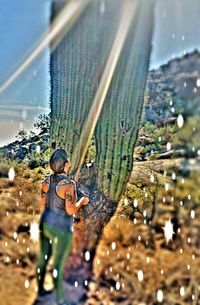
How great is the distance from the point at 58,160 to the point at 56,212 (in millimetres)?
167

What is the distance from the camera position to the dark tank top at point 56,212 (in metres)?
1.40

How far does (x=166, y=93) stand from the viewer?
139cm

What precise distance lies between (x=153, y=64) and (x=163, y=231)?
1.78 feet

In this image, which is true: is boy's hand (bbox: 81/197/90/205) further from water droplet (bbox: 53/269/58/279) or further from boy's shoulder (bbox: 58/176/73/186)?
water droplet (bbox: 53/269/58/279)

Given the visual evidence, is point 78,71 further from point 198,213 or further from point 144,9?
point 198,213

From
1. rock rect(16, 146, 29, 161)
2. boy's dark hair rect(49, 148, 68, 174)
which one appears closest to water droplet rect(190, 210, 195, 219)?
boy's dark hair rect(49, 148, 68, 174)

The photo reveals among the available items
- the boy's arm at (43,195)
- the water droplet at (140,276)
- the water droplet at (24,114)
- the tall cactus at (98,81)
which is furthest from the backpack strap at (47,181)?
the water droplet at (140,276)

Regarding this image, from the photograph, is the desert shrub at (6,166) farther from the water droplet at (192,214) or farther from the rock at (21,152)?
the water droplet at (192,214)

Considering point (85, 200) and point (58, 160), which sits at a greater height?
point (58, 160)

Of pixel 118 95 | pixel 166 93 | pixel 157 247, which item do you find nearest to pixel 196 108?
pixel 166 93

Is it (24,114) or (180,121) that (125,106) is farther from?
(24,114)

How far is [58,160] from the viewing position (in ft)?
4.59

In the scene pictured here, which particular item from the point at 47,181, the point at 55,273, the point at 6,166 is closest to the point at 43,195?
the point at 47,181

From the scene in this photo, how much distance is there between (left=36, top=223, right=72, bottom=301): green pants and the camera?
141 cm
